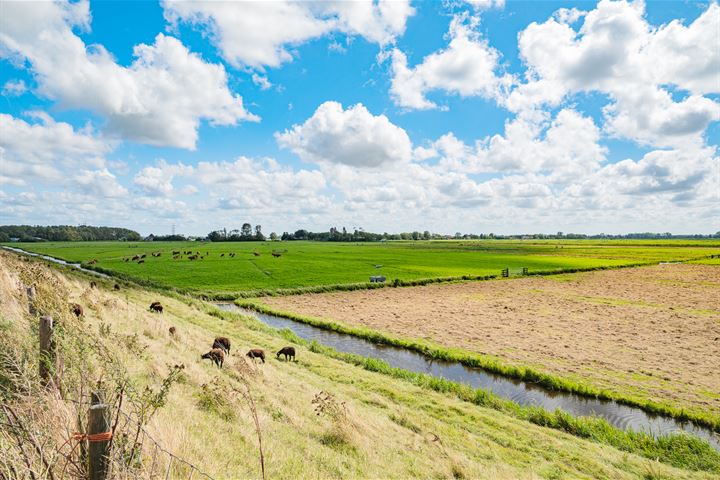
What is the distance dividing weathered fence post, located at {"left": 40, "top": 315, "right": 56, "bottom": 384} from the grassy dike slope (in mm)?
824

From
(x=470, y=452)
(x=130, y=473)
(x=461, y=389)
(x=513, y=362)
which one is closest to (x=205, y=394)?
(x=130, y=473)

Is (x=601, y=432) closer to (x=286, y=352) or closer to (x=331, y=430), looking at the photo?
(x=331, y=430)

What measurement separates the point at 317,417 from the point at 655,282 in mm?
64653

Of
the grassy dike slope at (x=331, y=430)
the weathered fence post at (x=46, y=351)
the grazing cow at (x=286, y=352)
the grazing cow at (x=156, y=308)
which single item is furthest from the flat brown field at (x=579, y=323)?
the weathered fence post at (x=46, y=351)

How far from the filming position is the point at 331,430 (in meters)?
9.52

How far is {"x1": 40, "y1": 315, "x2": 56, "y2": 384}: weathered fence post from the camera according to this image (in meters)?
6.37

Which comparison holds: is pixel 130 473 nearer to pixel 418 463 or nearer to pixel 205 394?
pixel 205 394

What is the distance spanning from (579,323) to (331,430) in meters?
28.5

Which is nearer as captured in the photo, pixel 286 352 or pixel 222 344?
pixel 222 344

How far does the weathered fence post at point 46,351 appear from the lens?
20.9 ft

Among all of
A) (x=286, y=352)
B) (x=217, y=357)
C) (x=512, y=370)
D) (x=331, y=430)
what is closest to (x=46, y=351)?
(x=331, y=430)

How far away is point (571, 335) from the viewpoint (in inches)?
1069

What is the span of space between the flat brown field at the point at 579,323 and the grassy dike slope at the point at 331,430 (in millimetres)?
8356

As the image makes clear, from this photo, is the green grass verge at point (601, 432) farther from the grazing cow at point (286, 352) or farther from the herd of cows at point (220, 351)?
the herd of cows at point (220, 351)
